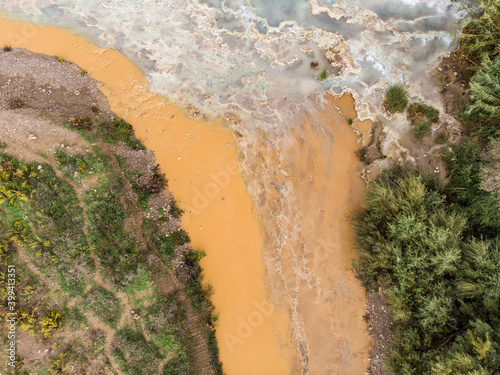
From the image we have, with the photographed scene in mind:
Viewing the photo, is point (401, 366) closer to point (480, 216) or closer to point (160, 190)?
point (480, 216)

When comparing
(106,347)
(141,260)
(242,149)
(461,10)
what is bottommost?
(106,347)

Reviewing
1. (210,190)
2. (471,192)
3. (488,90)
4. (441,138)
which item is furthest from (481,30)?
(210,190)

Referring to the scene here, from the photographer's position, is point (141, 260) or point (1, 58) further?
point (1, 58)

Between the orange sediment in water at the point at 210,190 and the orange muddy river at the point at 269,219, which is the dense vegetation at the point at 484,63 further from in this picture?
the orange sediment in water at the point at 210,190

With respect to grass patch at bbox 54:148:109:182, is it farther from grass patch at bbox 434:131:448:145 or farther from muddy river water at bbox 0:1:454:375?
grass patch at bbox 434:131:448:145

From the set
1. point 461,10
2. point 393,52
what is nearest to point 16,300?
point 393,52

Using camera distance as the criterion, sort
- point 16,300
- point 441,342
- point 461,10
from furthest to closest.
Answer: point 461,10, point 16,300, point 441,342

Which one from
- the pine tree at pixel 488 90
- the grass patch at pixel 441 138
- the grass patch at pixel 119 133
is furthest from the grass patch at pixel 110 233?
the pine tree at pixel 488 90

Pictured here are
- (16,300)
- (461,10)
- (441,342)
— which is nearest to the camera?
(441,342)
